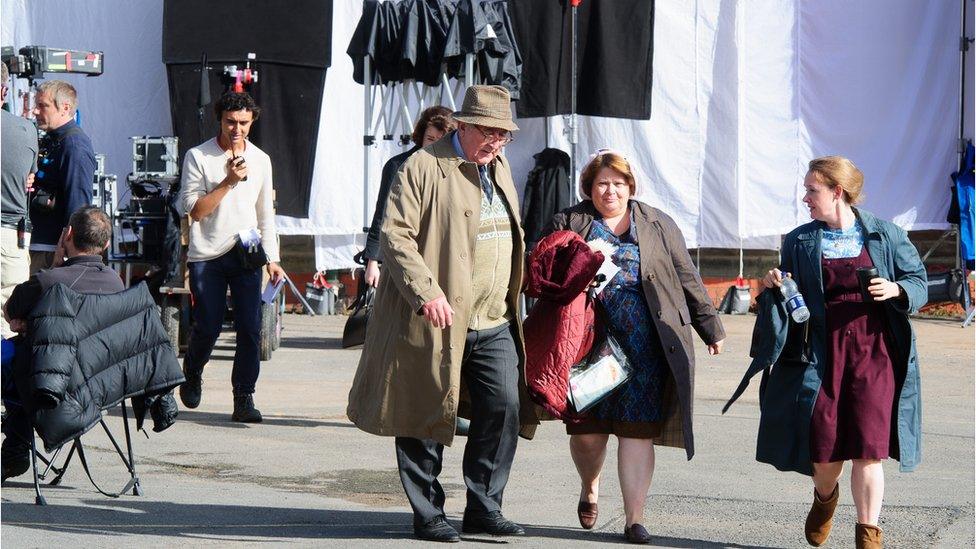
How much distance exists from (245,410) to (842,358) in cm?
407

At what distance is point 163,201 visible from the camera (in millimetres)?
11836

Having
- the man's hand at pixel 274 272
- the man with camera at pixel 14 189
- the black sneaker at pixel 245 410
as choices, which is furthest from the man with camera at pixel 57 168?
the black sneaker at pixel 245 410

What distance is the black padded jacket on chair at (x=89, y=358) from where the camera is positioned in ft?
19.2

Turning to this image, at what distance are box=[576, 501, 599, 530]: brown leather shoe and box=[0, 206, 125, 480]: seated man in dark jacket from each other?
2202mm

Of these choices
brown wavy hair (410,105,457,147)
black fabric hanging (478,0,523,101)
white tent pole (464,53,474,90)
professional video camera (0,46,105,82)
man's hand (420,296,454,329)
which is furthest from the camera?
black fabric hanging (478,0,523,101)

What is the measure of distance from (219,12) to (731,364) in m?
6.11

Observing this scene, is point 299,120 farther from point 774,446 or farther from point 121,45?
point 774,446

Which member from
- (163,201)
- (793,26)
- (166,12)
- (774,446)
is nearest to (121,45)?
(166,12)

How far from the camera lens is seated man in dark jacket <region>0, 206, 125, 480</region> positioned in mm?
6406

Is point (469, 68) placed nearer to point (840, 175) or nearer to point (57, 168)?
point (57, 168)

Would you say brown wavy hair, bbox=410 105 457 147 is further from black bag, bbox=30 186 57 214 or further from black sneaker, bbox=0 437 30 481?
black sneaker, bbox=0 437 30 481

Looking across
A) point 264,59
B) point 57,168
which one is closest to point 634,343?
point 57,168

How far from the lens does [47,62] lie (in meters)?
10.6

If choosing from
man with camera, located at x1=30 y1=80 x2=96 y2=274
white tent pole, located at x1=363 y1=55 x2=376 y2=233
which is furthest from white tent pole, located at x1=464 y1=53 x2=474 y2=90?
man with camera, located at x1=30 y1=80 x2=96 y2=274
